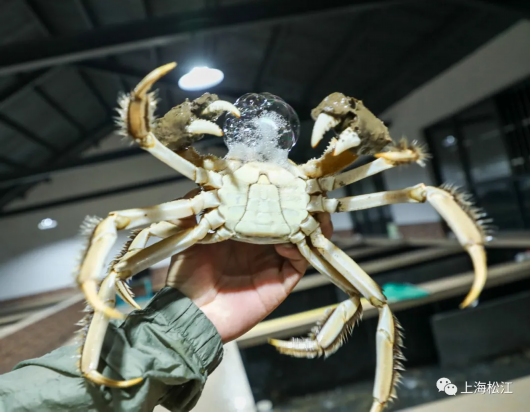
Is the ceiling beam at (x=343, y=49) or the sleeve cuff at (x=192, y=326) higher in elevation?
the ceiling beam at (x=343, y=49)

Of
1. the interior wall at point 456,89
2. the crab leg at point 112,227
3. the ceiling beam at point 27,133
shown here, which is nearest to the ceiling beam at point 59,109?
the ceiling beam at point 27,133

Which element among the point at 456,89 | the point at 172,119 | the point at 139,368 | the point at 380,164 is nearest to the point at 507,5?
the point at 456,89

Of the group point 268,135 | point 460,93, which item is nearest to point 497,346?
point 268,135

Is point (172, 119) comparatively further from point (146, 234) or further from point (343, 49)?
point (343, 49)

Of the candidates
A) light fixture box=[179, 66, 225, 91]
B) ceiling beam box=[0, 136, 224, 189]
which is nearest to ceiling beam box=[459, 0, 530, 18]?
light fixture box=[179, 66, 225, 91]

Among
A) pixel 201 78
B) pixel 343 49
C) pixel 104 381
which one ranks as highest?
pixel 343 49

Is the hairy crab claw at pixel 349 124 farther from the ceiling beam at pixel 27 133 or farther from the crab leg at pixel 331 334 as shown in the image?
the ceiling beam at pixel 27 133
